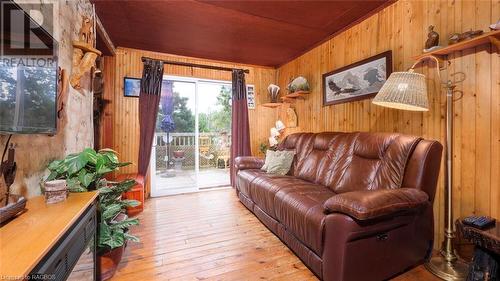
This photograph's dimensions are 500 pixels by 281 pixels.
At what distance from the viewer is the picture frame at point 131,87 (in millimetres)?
3535

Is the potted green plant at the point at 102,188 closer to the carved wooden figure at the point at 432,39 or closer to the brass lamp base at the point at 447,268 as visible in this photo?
the brass lamp base at the point at 447,268

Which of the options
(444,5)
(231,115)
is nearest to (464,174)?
(444,5)

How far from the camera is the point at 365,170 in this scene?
2033 millimetres

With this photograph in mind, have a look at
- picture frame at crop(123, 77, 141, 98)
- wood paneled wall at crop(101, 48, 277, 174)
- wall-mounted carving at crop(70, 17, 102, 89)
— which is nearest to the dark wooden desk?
wall-mounted carving at crop(70, 17, 102, 89)

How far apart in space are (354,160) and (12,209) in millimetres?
2429

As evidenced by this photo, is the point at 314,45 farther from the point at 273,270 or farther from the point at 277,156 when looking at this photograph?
the point at 273,270

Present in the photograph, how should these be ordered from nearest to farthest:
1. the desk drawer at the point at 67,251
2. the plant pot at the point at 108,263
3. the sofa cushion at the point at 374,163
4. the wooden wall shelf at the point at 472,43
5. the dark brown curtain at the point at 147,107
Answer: the desk drawer at the point at 67,251 → the wooden wall shelf at the point at 472,43 → the plant pot at the point at 108,263 → the sofa cushion at the point at 374,163 → the dark brown curtain at the point at 147,107

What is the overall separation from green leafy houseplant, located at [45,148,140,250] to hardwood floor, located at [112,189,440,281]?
36 cm

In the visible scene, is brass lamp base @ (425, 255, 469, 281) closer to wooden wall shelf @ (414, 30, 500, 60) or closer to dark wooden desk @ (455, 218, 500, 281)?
dark wooden desk @ (455, 218, 500, 281)

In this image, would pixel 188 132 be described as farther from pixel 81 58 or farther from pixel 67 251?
pixel 67 251

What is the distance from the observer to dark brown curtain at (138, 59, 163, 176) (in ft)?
11.4

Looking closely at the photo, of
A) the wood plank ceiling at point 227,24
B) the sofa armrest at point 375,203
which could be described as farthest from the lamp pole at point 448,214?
the wood plank ceiling at point 227,24

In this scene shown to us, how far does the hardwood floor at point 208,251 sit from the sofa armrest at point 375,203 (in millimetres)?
616

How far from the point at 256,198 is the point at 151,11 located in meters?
2.47
